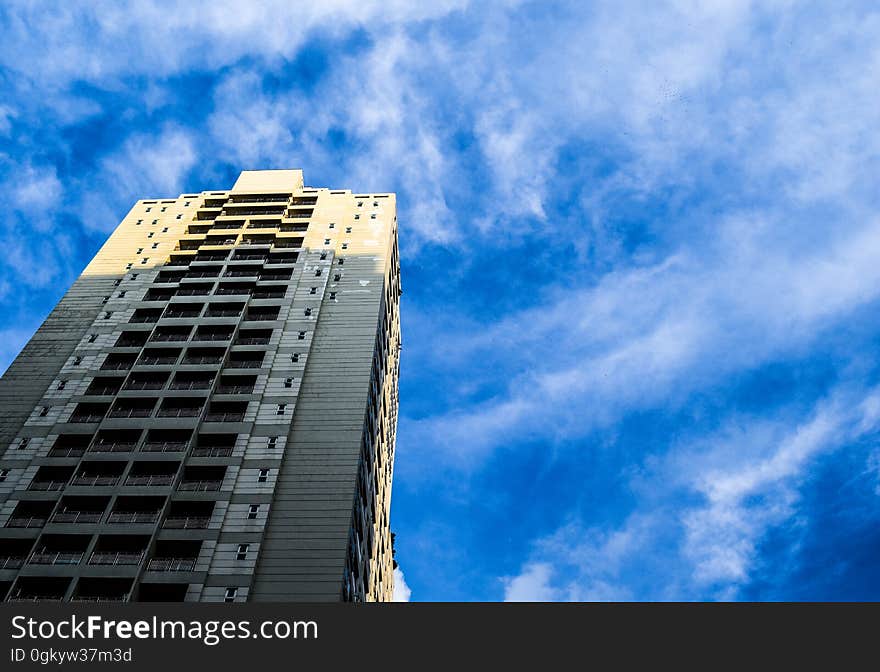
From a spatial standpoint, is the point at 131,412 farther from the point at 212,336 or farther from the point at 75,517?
the point at 212,336

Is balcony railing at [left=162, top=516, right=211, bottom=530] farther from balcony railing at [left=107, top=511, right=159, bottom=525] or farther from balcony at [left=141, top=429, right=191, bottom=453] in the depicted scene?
balcony at [left=141, top=429, right=191, bottom=453]

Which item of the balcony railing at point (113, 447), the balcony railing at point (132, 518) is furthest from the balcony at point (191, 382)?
the balcony railing at point (132, 518)

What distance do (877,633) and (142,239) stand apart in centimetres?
6512

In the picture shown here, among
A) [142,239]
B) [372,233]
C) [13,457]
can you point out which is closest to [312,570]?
[13,457]

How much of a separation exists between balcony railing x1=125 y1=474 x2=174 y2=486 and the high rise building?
5.4 inches

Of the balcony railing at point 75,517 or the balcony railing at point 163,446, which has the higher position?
the balcony railing at point 163,446

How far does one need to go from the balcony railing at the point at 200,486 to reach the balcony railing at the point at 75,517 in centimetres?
484

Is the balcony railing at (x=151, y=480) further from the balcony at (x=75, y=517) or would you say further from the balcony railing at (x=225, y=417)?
the balcony railing at (x=225, y=417)

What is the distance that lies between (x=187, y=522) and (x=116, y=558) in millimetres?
4311

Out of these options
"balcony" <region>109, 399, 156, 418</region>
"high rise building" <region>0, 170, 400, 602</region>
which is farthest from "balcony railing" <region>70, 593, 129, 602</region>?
"balcony" <region>109, 399, 156, 418</region>

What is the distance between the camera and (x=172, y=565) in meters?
43.9

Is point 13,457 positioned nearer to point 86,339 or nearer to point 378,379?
point 86,339

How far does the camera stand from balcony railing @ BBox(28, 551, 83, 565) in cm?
4344

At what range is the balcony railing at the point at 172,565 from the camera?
43.4m
